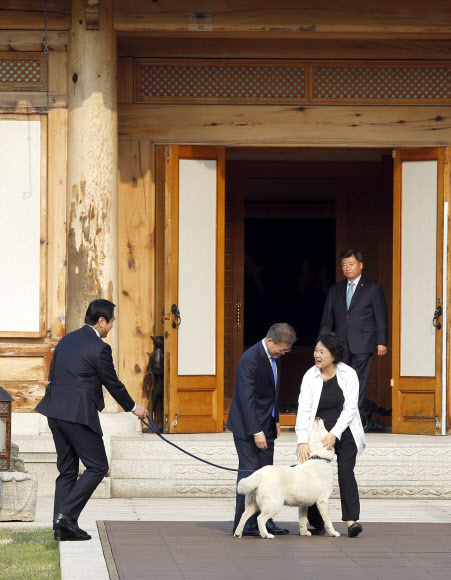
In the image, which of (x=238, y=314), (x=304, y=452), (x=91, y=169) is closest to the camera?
(x=304, y=452)

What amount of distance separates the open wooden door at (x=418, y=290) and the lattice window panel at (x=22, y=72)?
3349 millimetres

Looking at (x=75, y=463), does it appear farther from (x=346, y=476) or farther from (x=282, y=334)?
(x=346, y=476)

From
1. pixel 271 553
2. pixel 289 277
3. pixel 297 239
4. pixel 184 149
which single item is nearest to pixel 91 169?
pixel 184 149

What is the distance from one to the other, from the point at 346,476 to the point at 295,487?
1.59ft

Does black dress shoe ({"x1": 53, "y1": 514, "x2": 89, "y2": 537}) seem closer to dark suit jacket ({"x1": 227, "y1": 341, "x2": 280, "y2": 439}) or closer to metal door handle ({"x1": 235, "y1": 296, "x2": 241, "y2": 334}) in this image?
dark suit jacket ({"x1": 227, "y1": 341, "x2": 280, "y2": 439})

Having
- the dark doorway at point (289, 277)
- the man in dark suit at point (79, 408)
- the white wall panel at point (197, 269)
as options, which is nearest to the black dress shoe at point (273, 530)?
the man in dark suit at point (79, 408)

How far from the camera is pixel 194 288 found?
1079 centimetres

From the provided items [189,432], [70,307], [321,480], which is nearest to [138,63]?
[70,307]

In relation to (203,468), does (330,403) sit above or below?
above

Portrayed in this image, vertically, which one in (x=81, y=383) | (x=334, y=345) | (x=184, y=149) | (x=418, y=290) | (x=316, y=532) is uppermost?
(x=184, y=149)

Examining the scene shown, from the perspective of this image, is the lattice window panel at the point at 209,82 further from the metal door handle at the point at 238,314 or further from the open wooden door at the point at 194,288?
the metal door handle at the point at 238,314

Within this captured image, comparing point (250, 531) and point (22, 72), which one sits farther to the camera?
point (22, 72)

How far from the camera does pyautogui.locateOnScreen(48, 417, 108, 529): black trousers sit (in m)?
7.38

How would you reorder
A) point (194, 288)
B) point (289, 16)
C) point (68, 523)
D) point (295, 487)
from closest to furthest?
point (68, 523) → point (295, 487) → point (289, 16) → point (194, 288)
